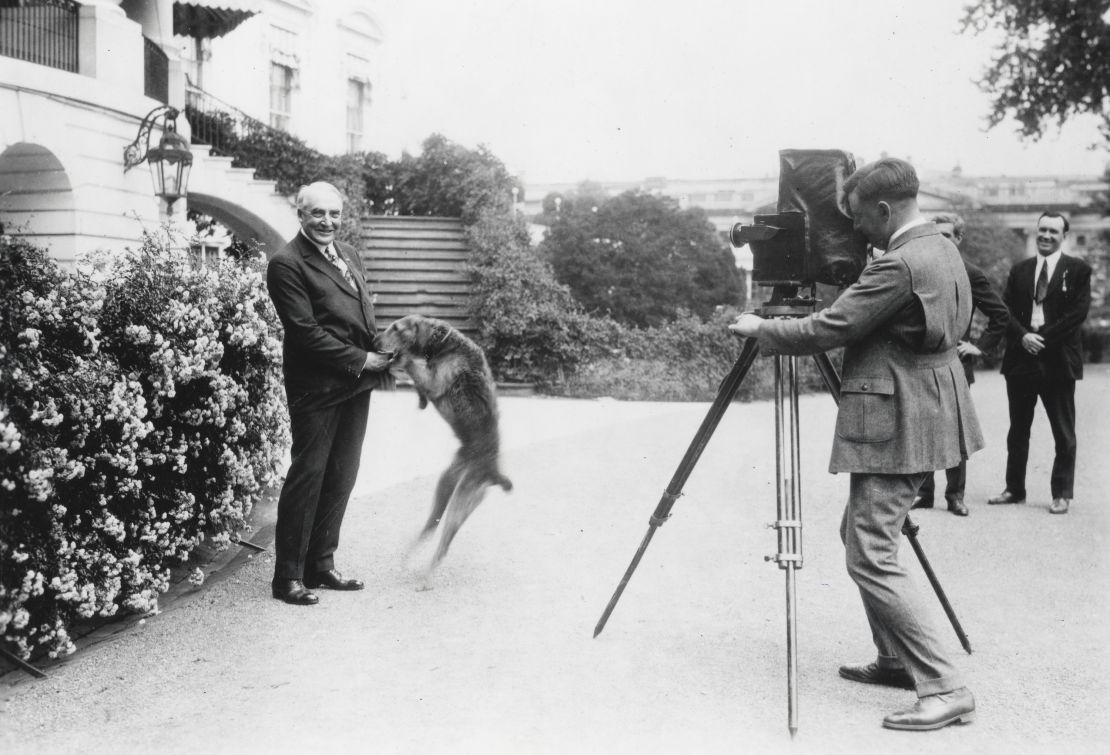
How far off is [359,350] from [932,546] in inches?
156

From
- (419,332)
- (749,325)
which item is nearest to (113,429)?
(419,332)

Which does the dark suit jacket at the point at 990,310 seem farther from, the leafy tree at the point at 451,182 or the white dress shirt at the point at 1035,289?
the leafy tree at the point at 451,182

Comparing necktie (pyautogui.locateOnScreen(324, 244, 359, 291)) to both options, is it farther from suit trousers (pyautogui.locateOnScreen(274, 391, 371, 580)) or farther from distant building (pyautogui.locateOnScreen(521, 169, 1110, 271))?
distant building (pyautogui.locateOnScreen(521, 169, 1110, 271))

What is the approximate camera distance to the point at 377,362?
530 centimetres

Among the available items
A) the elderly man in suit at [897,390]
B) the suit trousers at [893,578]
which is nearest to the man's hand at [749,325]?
the elderly man in suit at [897,390]

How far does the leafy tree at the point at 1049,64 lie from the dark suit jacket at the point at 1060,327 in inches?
186

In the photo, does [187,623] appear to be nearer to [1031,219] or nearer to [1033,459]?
[1033,459]

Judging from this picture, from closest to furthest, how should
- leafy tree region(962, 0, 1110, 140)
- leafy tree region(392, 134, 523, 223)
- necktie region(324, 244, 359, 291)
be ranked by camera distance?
necktie region(324, 244, 359, 291) → leafy tree region(962, 0, 1110, 140) → leafy tree region(392, 134, 523, 223)

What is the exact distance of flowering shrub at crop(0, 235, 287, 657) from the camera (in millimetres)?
3871

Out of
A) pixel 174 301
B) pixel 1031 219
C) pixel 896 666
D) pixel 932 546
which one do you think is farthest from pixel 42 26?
pixel 1031 219

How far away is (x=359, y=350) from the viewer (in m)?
5.28

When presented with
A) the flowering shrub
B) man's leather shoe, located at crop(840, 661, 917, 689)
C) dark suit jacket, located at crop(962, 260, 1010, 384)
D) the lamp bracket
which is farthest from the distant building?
the flowering shrub

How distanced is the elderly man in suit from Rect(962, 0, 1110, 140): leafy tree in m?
9.03

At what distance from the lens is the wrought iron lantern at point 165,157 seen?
1468cm
